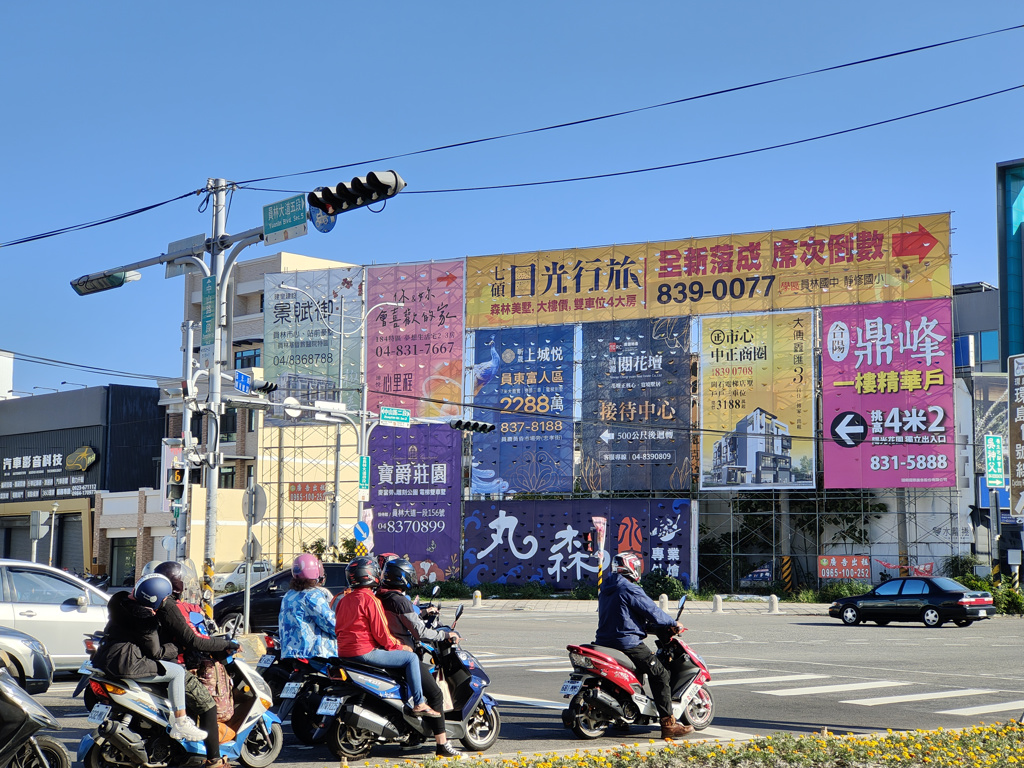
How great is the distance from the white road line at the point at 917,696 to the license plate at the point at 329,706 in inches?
248

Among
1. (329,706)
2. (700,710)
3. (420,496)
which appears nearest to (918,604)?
(420,496)

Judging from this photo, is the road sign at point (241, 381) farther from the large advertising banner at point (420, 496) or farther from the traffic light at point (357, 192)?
the large advertising banner at point (420, 496)

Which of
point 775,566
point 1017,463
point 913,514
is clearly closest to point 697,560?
point 775,566

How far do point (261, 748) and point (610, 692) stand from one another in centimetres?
298

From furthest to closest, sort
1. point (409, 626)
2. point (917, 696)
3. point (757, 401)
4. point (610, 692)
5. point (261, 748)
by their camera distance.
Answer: point (757, 401)
point (917, 696)
point (610, 692)
point (409, 626)
point (261, 748)

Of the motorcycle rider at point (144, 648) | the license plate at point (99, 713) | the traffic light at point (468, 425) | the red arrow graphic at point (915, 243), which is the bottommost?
the license plate at point (99, 713)

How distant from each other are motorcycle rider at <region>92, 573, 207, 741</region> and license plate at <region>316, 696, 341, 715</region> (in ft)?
3.57

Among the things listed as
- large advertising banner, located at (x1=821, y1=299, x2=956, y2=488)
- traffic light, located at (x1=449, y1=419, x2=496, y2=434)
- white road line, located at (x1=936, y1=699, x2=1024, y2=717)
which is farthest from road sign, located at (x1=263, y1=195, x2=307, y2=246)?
large advertising banner, located at (x1=821, y1=299, x2=956, y2=488)

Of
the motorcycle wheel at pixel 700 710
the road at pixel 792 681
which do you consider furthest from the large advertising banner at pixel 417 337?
the motorcycle wheel at pixel 700 710

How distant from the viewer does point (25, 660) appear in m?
11.4

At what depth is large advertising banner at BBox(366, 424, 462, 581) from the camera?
140ft

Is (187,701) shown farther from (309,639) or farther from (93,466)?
(93,466)

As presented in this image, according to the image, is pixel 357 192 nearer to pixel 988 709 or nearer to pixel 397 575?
pixel 397 575

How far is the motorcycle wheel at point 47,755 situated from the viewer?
6891 millimetres
